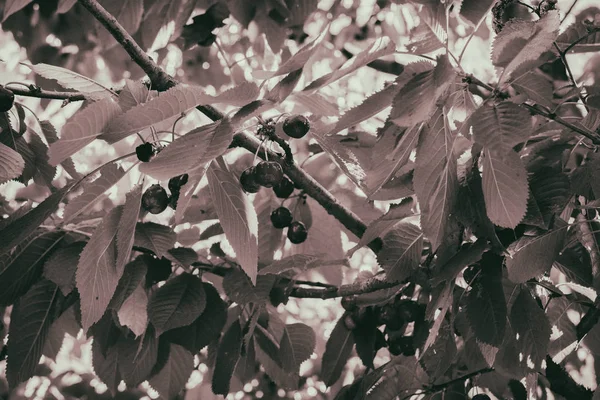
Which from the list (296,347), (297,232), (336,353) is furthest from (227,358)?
(297,232)

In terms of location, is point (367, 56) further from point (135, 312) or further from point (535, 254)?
point (135, 312)

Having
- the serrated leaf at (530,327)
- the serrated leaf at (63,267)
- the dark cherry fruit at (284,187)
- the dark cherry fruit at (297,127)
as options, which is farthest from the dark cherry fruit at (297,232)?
the serrated leaf at (530,327)

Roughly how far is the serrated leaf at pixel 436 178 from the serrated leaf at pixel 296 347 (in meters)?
0.84

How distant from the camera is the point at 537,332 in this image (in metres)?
1.51

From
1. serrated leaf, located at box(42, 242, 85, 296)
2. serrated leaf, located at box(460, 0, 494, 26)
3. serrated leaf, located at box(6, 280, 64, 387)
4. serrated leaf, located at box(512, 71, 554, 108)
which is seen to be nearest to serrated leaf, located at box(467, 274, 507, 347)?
serrated leaf, located at box(512, 71, 554, 108)

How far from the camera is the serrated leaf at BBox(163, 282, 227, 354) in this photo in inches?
75.4

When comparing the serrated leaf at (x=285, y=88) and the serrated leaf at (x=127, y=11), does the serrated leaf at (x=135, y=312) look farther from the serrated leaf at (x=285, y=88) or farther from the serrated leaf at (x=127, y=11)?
the serrated leaf at (x=127, y=11)

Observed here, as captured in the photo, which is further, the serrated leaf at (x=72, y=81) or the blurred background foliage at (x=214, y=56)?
the blurred background foliage at (x=214, y=56)

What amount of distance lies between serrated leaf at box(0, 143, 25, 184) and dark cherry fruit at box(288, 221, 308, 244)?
95 centimetres

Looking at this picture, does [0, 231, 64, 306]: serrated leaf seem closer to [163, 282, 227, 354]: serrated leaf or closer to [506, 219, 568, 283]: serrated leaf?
[163, 282, 227, 354]: serrated leaf

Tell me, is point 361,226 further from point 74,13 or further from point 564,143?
point 74,13

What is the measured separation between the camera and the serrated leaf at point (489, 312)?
1496 mm

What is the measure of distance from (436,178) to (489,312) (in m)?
0.38

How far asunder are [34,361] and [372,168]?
1.06m
